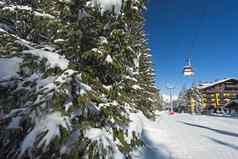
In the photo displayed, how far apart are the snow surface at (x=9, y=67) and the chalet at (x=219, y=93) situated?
308ft

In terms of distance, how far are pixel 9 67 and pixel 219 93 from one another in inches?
4098

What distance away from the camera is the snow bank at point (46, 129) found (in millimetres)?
3762

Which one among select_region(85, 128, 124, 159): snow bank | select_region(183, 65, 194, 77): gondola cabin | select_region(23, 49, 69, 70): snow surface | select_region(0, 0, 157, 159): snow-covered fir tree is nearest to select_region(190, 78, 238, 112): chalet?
select_region(183, 65, 194, 77): gondola cabin

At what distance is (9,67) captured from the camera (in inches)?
Result: 168

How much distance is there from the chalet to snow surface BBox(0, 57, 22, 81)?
93.9 metres

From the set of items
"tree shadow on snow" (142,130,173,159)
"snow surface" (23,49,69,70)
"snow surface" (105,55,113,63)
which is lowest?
"tree shadow on snow" (142,130,173,159)

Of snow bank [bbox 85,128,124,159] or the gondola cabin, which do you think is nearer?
snow bank [bbox 85,128,124,159]

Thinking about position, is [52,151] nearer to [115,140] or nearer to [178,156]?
[115,140]

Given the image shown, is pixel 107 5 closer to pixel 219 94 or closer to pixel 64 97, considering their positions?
pixel 64 97

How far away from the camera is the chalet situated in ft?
323

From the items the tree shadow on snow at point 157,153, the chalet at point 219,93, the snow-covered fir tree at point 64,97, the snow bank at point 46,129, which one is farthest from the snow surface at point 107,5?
the chalet at point 219,93

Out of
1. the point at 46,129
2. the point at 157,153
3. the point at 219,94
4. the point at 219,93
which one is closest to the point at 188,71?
the point at 157,153

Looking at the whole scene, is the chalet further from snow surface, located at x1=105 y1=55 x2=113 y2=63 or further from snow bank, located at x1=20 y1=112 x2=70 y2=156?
snow bank, located at x1=20 y1=112 x2=70 y2=156

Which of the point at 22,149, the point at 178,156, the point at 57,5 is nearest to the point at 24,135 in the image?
the point at 22,149
